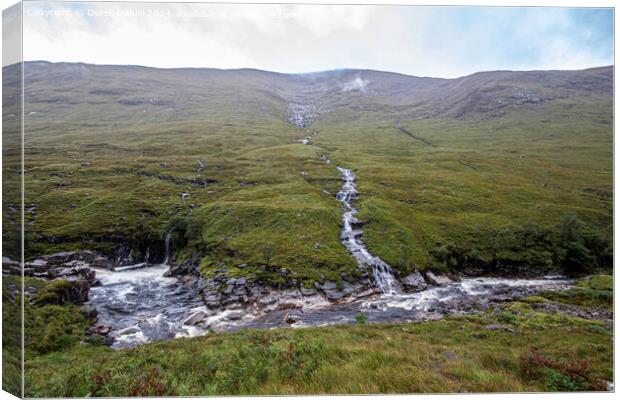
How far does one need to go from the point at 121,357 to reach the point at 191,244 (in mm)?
18378

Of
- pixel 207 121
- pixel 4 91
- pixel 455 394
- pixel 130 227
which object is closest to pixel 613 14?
pixel 455 394

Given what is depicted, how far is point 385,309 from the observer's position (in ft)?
67.8

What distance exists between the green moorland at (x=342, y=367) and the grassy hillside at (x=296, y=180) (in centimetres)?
605

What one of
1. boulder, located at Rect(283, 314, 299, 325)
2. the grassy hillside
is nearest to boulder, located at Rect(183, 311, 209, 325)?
boulder, located at Rect(283, 314, 299, 325)

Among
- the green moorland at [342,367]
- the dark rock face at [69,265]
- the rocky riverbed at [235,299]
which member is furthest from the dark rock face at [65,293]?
the green moorland at [342,367]

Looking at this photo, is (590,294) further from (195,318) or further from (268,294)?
(195,318)

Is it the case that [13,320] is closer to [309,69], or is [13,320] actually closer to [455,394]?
[455,394]

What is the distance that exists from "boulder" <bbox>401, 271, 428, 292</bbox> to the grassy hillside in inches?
32.8

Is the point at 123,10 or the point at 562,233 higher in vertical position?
the point at 123,10

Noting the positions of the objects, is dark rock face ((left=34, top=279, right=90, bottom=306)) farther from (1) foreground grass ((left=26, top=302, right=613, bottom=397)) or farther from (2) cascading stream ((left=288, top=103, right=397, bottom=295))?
(2) cascading stream ((left=288, top=103, right=397, bottom=295))

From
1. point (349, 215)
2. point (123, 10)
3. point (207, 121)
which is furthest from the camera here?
point (207, 121)

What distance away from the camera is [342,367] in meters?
8.48

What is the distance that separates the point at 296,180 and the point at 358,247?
2094 centimetres

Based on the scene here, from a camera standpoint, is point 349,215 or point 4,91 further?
point 349,215
